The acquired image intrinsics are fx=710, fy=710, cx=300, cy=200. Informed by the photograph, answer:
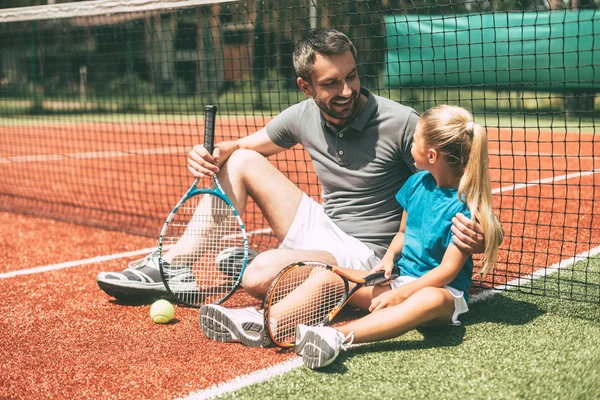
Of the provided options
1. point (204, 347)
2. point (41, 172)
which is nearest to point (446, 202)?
point (204, 347)

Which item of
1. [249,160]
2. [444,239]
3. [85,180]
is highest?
[249,160]

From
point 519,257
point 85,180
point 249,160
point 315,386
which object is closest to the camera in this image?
point 315,386

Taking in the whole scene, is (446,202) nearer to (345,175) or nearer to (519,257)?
(345,175)

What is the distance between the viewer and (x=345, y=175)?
146 inches

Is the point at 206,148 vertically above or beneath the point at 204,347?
above

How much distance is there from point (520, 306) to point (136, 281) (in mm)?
2035

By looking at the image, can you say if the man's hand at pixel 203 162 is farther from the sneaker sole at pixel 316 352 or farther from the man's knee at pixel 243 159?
the sneaker sole at pixel 316 352

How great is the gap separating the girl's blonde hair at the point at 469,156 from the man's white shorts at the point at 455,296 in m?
0.20

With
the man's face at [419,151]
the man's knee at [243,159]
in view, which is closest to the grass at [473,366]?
the man's face at [419,151]

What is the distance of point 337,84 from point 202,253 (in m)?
1.18

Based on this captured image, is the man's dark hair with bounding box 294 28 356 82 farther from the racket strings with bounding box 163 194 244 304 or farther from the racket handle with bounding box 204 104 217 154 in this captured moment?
the racket strings with bounding box 163 194 244 304

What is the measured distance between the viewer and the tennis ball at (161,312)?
11.8ft

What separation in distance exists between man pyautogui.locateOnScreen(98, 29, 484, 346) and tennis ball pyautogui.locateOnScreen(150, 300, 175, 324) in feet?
1.13

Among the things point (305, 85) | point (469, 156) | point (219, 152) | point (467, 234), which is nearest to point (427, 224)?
point (467, 234)
